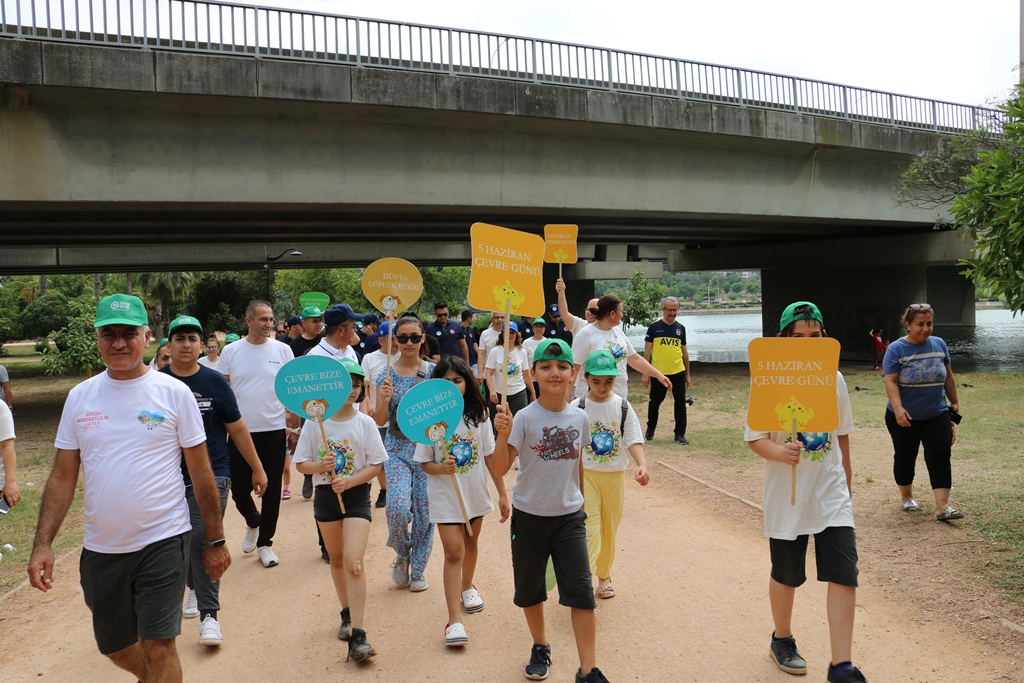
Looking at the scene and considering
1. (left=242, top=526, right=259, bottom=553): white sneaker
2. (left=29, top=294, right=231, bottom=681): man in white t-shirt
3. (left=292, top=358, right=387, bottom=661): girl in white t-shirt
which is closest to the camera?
(left=29, top=294, right=231, bottom=681): man in white t-shirt

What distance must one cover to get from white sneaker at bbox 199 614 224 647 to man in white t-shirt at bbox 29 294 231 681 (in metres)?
1.37

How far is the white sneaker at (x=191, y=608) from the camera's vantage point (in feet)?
18.8

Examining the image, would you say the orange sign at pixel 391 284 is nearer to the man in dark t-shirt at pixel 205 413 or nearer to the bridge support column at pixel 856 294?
the man in dark t-shirt at pixel 205 413

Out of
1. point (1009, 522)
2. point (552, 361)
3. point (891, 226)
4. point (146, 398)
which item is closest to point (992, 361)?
point (891, 226)

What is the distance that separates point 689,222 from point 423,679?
66.6 ft

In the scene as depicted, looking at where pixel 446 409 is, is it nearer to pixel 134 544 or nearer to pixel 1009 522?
pixel 134 544

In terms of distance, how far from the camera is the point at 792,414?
14.3 feet

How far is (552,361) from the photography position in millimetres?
4531

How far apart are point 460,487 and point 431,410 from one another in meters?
0.56

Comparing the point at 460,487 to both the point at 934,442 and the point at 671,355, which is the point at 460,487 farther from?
the point at 671,355

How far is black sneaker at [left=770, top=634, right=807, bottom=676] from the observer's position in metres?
4.44

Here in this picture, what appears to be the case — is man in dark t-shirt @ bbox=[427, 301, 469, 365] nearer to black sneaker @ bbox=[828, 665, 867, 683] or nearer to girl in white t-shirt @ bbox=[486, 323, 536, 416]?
girl in white t-shirt @ bbox=[486, 323, 536, 416]

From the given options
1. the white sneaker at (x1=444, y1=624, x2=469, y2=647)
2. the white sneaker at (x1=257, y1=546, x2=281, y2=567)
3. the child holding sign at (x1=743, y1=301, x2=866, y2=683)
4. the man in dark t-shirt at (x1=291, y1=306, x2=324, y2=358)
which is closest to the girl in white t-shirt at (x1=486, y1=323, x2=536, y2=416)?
the man in dark t-shirt at (x1=291, y1=306, x2=324, y2=358)

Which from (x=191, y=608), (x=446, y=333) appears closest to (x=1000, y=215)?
(x=191, y=608)
